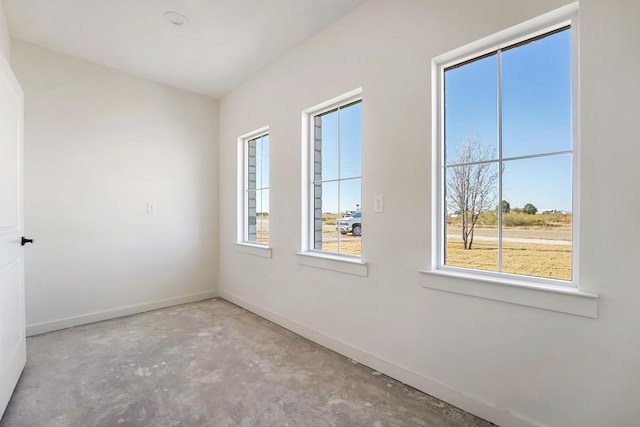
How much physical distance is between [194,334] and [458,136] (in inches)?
107

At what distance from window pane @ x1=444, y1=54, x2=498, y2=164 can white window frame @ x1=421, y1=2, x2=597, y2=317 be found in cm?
4

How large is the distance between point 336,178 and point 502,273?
4.75ft

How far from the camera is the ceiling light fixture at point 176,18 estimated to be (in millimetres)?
2395

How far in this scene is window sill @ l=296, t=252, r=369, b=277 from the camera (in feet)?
7.57

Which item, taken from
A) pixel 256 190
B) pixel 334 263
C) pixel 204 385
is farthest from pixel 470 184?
pixel 256 190

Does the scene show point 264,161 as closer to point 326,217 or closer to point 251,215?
point 251,215

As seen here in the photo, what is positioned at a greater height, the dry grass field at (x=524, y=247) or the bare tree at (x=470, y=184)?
the bare tree at (x=470, y=184)

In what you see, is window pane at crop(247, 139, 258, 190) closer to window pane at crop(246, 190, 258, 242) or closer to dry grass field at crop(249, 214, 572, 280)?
window pane at crop(246, 190, 258, 242)

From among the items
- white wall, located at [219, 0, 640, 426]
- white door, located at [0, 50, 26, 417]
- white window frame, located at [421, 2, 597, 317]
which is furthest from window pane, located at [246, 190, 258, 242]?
white window frame, located at [421, 2, 597, 317]

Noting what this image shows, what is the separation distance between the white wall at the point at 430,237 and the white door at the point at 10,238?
1886 millimetres

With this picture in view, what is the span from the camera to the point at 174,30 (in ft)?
8.57

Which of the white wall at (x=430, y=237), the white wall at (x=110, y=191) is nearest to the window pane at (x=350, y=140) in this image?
the white wall at (x=430, y=237)

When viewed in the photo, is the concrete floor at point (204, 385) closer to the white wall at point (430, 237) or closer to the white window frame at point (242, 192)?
the white wall at point (430, 237)

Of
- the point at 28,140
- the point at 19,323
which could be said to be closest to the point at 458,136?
the point at 19,323
